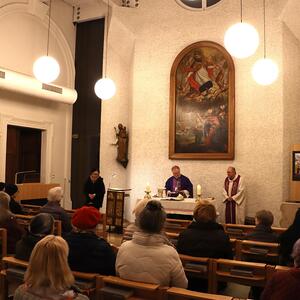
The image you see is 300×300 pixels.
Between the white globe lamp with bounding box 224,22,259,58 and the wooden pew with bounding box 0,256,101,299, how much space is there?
3.97 metres

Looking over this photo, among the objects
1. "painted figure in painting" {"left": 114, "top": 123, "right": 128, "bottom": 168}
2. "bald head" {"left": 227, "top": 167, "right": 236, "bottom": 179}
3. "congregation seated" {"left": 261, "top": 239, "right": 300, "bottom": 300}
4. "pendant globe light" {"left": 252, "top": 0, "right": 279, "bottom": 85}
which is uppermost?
"pendant globe light" {"left": 252, "top": 0, "right": 279, "bottom": 85}

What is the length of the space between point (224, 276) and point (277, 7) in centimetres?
735

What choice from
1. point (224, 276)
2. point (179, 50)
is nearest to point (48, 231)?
point (224, 276)

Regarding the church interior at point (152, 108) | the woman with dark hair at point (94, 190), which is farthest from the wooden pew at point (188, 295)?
the woman with dark hair at point (94, 190)

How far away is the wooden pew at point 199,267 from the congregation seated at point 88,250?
26.4 inches

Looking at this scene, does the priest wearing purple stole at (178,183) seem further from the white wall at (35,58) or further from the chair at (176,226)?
the white wall at (35,58)

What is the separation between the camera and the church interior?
8.64m

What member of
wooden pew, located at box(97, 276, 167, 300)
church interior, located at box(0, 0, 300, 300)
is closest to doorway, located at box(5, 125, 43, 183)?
church interior, located at box(0, 0, 300, 300)

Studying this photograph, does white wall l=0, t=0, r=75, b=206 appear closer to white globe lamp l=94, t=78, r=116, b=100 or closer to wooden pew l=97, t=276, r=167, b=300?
white globe lamp l=94, t=78, r=116, b=100

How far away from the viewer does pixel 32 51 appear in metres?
10.5

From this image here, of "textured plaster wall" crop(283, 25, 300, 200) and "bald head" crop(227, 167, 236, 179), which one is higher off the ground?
"textured plaster wall" crop(283, 25, 300, 200)

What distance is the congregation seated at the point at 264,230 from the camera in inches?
163

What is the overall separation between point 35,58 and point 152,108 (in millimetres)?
3425

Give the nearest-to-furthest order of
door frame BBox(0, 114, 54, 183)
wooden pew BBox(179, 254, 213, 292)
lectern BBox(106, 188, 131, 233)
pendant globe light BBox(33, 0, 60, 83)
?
wooden pew BBox(179, 254, 213, 292) → pendant globe light BBox(33, 0, 60, 83) → lectern BBox(106, 188, 131, 233) → door frame BBox(0, 114, 54, 183)
